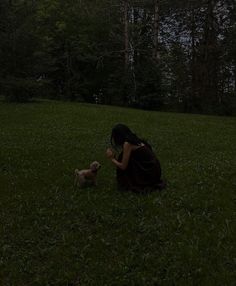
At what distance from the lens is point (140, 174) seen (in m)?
10.7

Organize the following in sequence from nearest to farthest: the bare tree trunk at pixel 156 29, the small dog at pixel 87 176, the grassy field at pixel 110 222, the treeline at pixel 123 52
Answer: the grassy field at pixel 110 222, the small dog at pixel 87 176, the treeline at pixel 123 52, the bare tree trunk at pixel 156 29

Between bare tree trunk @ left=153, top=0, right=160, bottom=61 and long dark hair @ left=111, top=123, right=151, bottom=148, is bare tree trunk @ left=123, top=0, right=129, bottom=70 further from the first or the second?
long dark hair @ left=111, top=123, right=151, bottom=148

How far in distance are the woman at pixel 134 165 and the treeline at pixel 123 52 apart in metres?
21.3

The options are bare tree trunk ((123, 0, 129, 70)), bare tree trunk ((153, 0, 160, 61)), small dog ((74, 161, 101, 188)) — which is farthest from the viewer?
bare tree trunk ((123, 0, 129, 70))

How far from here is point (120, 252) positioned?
7.58 meters

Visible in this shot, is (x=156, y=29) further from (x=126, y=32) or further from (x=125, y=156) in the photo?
(x=125, y=156)

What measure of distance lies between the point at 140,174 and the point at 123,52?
34.0 m

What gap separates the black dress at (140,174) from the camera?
10.7 m

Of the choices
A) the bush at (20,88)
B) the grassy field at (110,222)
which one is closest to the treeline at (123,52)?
the bush at (20,88)

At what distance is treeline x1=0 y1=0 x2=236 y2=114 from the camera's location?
33.8 m

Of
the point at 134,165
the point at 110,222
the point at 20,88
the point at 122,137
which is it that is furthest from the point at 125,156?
the point at 20,88

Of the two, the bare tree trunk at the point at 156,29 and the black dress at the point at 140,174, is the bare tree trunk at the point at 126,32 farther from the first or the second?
the black dress at the point at 140,174

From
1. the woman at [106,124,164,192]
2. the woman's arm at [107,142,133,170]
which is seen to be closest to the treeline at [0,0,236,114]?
the woman at [106,124,164,192]

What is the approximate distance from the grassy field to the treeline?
18.5 m
